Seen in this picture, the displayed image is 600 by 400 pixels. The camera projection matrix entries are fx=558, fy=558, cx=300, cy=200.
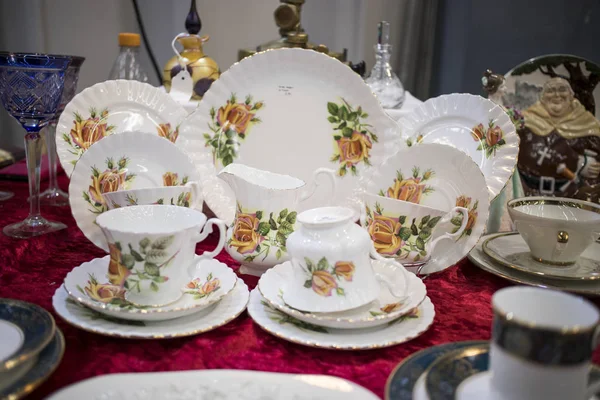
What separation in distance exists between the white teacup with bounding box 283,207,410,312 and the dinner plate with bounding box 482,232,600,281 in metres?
0.25

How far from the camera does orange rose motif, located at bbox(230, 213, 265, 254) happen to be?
0.75 m

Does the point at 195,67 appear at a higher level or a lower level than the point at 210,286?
higher

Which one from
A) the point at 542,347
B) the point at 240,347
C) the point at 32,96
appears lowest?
the point at 240,347

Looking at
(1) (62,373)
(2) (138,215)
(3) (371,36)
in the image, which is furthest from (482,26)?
(1) (62,373)

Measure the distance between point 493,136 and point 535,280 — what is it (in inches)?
10.4

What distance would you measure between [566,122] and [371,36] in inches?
29.5

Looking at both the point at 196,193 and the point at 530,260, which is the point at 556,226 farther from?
the point at 196,193

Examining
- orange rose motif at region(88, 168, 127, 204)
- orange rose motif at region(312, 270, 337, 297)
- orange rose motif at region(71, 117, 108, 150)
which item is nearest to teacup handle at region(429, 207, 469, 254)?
orange rose motif at region(312, 270, 337, 297)

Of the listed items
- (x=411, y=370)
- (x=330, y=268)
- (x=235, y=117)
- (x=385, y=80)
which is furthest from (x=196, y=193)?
(x=385, y=80)

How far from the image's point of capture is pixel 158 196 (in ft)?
2.51

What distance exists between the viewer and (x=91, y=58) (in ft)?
5.94

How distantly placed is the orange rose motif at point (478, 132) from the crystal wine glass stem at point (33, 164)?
71 centimetres

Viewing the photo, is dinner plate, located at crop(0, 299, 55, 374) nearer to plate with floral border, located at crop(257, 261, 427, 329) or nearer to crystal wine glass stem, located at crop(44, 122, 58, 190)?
plate with floral border, located at crop(257, 261, 427, 329)

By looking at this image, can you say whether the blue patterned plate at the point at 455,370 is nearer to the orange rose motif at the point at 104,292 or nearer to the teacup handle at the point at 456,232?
the teacup handle at the point at 456,232
